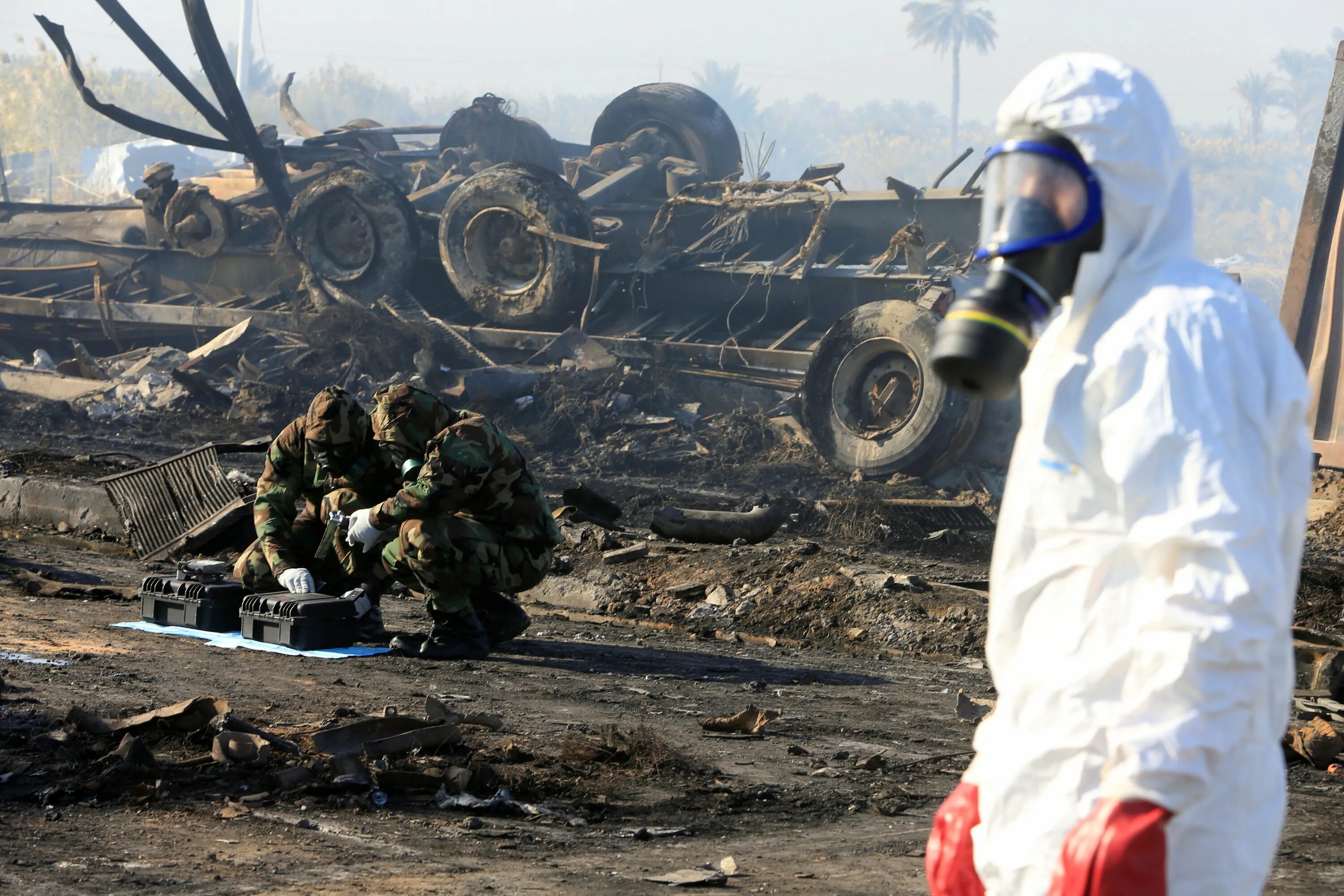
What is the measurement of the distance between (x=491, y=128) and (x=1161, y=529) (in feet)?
52.5

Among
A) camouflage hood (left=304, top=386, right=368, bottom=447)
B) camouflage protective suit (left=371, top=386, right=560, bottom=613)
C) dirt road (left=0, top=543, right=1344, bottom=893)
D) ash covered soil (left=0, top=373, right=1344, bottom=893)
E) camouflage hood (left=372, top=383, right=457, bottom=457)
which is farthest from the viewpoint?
camouflage hood (left=304, top=386, right=368, bottom=447)

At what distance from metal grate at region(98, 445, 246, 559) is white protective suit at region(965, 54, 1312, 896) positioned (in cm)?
725

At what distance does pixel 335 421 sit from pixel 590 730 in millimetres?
2145

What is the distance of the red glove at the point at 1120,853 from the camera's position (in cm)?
143

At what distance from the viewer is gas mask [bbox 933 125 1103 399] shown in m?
1.61

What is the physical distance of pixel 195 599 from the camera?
253 inches

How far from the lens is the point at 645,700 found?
539cm

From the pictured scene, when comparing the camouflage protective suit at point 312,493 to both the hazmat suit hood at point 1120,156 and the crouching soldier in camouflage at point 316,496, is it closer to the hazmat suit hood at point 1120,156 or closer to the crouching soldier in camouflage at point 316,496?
the crouching soldier in camouflage at point 316,496

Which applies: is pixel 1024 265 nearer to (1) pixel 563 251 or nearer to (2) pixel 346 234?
(1) pixel 563 251

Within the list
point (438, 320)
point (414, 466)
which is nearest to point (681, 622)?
point (414, 466)

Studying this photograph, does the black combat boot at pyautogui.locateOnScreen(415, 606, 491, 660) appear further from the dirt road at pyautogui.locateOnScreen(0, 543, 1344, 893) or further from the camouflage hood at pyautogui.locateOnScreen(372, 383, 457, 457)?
the camouflage hood at pyautogui.locateOnScreen(372, 383, 457, 457)

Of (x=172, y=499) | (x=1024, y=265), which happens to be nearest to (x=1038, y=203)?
(x=1024, y=265)

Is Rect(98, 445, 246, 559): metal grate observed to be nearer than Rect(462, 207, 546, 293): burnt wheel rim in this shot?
Yes

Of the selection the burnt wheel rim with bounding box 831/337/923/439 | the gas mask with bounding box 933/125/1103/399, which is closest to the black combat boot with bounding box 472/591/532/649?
the gas mask with bounding box 933/125/1103/399
